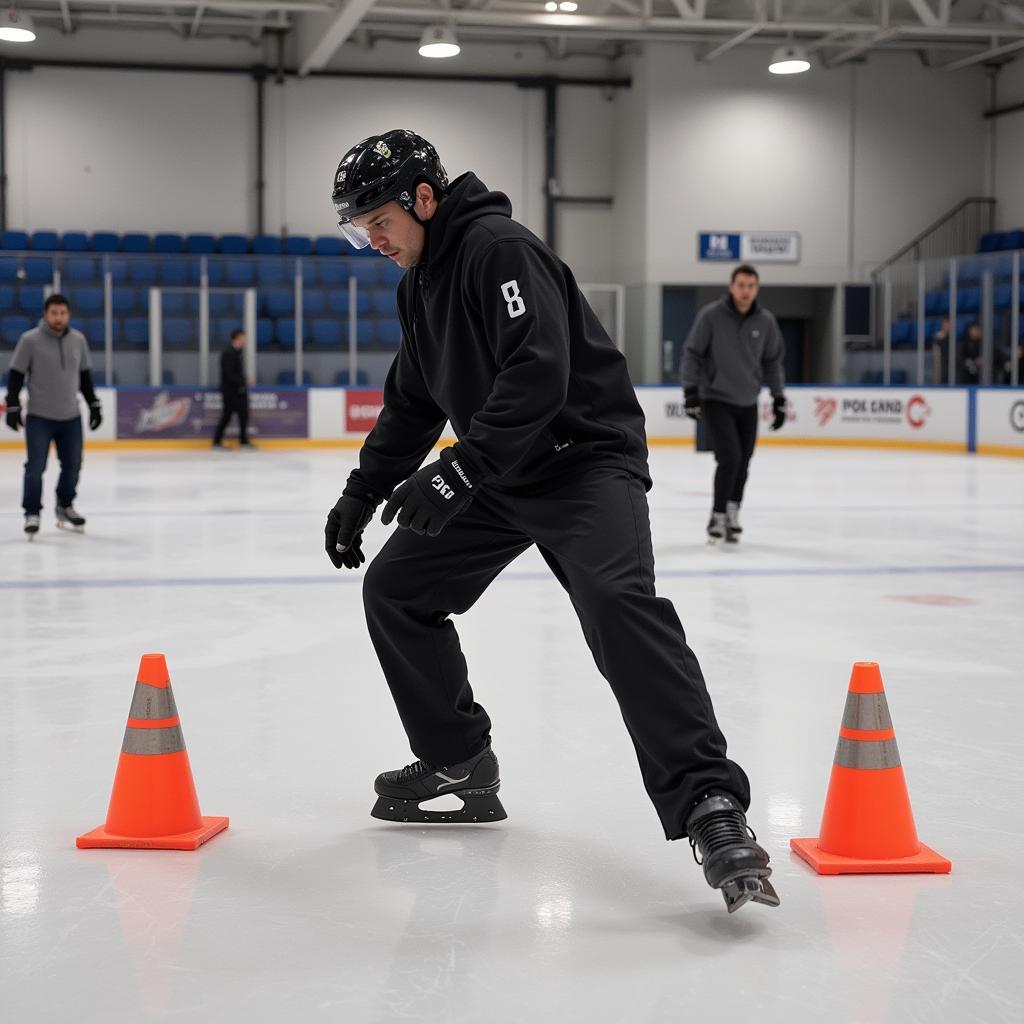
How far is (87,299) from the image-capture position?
782 inches

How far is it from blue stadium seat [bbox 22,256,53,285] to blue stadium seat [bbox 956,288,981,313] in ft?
41.2

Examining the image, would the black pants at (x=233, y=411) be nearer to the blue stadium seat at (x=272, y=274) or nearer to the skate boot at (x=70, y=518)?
the blue stadium seat at (x=272, y=274)

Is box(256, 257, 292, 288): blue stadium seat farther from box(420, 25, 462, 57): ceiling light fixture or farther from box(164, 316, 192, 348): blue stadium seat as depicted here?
box(420, 25, 462, 57): ceiling light fixture

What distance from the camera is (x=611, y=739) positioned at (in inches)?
153

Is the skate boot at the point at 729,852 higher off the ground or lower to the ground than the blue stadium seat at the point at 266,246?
lower

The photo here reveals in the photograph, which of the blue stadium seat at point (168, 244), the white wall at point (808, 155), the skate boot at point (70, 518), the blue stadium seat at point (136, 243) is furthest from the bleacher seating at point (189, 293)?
the skate boot at point (70, 518)

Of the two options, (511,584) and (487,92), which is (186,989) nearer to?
(511,584)

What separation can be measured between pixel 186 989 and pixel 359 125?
74.5 feet

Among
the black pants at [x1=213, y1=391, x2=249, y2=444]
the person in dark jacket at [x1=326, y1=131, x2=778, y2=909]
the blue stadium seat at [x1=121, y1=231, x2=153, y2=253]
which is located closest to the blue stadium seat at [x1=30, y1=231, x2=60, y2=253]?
the blue stadium seat at [x1=121, y1=231, x2=153, y2=253]

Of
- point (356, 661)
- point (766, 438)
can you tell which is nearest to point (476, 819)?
point (356, 661)

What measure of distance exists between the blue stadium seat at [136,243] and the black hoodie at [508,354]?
804 inches

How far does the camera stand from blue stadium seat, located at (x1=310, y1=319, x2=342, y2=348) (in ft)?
67.2

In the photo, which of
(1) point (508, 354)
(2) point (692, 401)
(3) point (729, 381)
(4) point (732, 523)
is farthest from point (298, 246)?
(1) point (508, 354)

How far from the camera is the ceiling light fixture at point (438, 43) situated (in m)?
17.0
